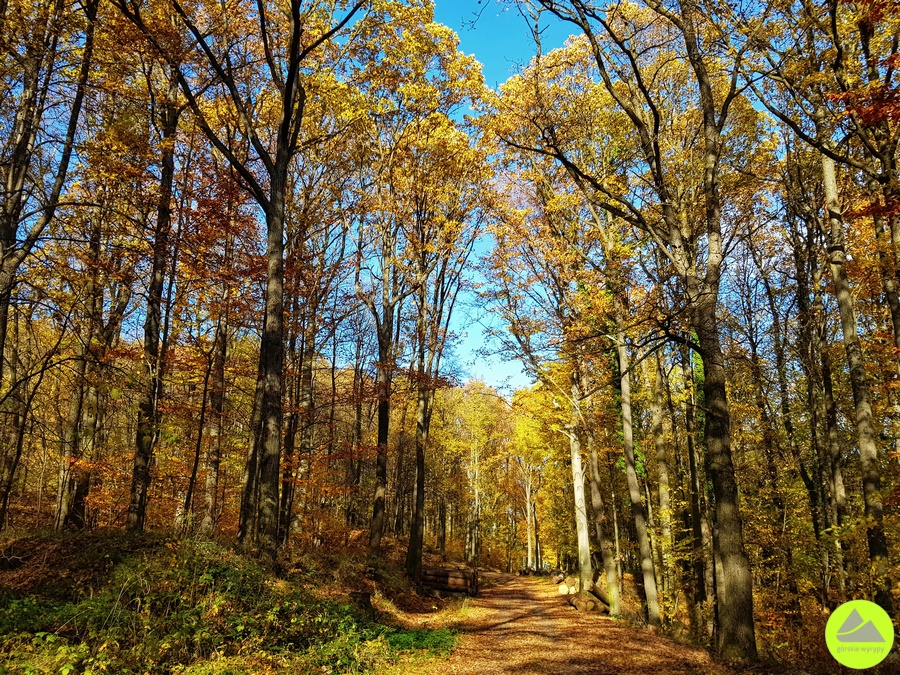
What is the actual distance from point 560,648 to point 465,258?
13.0 meters

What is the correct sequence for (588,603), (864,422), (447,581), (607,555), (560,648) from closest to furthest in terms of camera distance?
1. (560,648)
2. (864,422)
3. (607,555)
4. (588,603)
5. (447,581)

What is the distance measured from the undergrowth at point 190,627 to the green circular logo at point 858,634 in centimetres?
526

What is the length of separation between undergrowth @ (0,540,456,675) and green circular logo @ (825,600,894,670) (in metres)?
5.26

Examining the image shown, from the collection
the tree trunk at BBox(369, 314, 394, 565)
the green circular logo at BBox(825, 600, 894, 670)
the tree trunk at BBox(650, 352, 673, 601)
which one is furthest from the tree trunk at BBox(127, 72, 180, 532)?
the tree trunk at BBox(650, 352, 673, 601)

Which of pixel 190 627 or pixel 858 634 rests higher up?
pixel 858 634

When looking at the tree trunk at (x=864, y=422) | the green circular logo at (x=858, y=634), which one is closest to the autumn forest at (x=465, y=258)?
the tree trunk at (x=864, y=422)

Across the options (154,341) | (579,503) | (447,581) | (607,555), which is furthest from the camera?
(447,581)

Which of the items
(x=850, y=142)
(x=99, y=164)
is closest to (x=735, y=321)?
(x=850, y=142)

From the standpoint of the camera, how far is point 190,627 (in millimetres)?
5473

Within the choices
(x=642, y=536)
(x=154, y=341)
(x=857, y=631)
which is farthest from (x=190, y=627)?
(x=642, y=536)

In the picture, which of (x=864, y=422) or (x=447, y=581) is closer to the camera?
(x=864, y=422)

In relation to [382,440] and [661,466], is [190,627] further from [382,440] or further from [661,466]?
[661,466]

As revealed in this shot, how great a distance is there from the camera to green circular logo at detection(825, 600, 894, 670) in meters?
3.97

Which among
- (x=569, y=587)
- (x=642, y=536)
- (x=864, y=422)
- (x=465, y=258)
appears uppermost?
(x=465, y=258)
